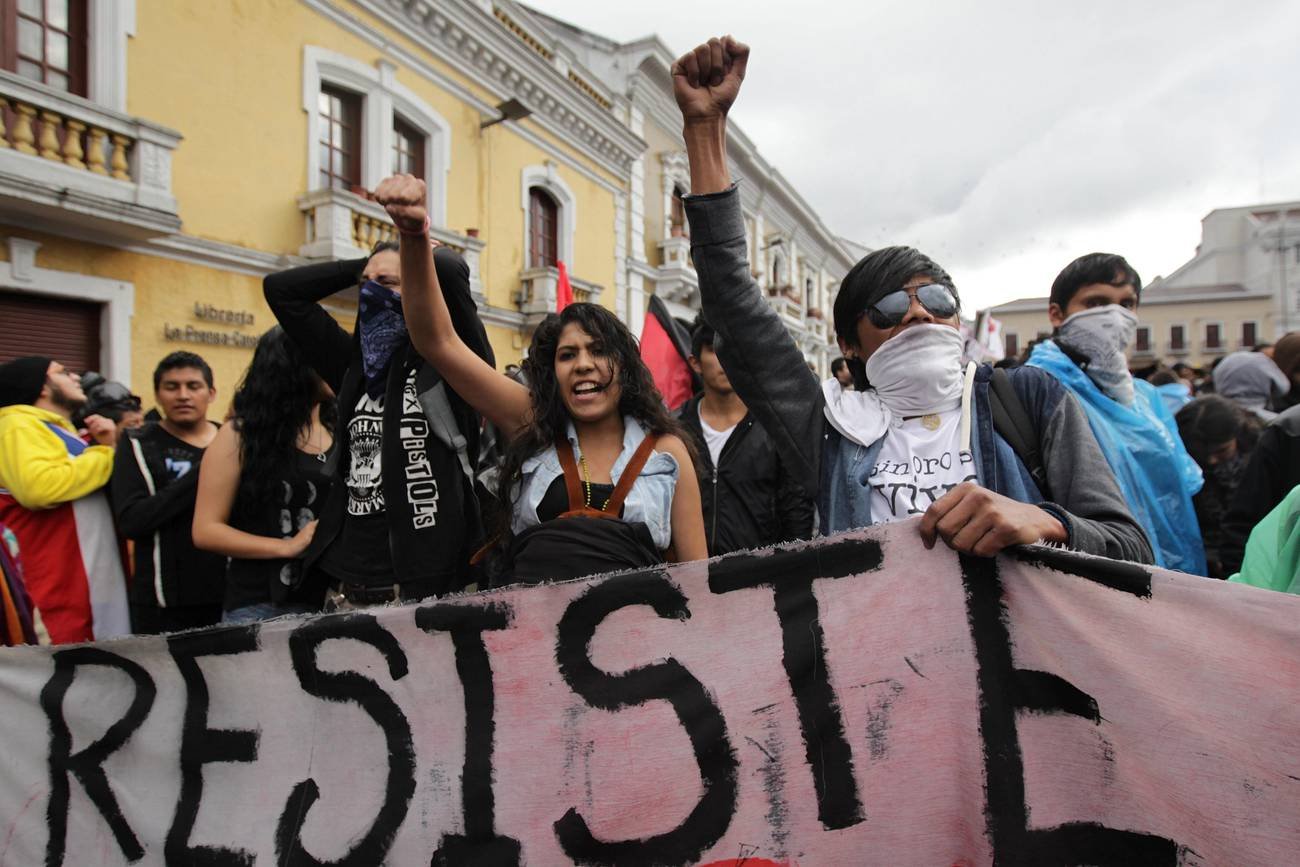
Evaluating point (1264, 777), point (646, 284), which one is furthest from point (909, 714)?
point (646, 284)

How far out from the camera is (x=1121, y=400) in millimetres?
2525

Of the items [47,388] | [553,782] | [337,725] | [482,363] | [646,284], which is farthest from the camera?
[646,284]

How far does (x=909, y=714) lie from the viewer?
140 centimetres

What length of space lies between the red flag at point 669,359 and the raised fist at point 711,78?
3086 millimetres

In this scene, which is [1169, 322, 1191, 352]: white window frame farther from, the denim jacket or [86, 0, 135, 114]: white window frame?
the denim jacket

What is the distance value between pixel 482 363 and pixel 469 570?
2.04 feet

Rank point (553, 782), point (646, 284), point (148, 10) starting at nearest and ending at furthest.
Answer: point (553, 782) → point (148, 10) → point (646, 284)

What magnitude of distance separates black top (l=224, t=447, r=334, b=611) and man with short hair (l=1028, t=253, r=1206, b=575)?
7.79 ft

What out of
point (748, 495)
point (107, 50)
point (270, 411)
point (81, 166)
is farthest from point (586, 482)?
point (107, 50)

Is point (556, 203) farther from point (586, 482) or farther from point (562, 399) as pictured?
point (586, 482)

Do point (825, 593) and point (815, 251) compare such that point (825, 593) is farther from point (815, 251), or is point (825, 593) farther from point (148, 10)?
point (815, 251)

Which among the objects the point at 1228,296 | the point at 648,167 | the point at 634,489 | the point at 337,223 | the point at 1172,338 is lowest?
the point at 634,489

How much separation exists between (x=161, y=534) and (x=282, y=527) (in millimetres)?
543

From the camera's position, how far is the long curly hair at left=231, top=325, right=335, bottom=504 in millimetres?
2535
